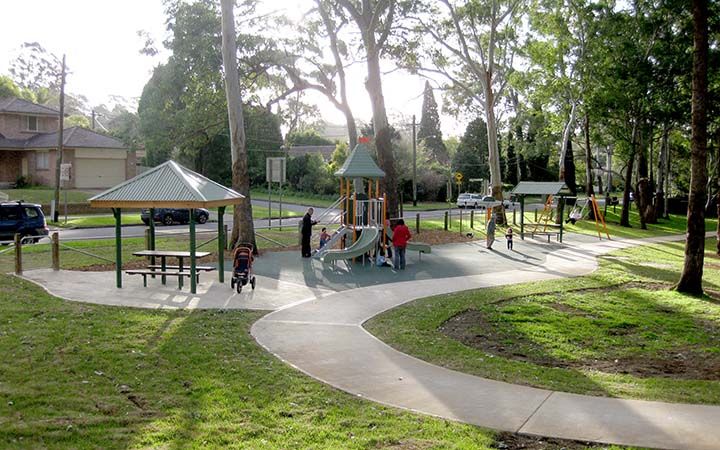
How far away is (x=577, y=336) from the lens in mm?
12336

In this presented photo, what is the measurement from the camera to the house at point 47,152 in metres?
52.8

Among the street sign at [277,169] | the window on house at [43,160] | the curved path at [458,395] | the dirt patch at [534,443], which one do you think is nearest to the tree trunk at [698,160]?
the curved path at [458,395]

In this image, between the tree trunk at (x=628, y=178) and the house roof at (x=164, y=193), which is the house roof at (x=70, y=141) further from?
the house roof at (x=164, y=193)

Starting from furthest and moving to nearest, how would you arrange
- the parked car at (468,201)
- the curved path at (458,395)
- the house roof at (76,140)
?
the parked car at (468,201) < the house roof at (76,140) < the curved path at (458,395)

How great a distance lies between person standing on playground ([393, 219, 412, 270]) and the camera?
20.2m

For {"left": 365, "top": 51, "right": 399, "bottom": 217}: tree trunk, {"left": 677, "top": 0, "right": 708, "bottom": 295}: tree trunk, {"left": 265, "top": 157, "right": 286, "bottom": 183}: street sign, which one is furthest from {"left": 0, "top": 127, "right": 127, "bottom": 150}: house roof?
{"left": 677, "top": 0, "right": 708, "bottom": 295}: tree trunk

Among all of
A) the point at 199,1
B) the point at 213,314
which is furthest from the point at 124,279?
the point at 199,1

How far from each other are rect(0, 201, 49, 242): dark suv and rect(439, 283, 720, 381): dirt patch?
778 inches

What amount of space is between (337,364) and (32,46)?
10005 cm

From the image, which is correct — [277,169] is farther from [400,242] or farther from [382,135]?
[400,242]

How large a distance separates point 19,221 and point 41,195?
68.2 feet

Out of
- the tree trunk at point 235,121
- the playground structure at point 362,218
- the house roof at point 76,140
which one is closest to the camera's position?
the playground structure at point 362,218

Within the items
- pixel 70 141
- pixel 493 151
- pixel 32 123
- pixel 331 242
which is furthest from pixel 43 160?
pixel 331 242

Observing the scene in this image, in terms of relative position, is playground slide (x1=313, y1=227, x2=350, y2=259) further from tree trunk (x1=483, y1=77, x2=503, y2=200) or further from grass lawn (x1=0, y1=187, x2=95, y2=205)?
grass lawn (x1=0, y1=187, x2=95, y2=205)
